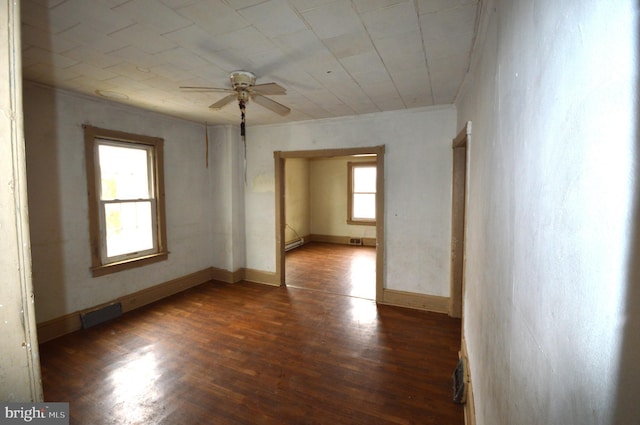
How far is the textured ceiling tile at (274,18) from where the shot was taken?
5.28 ft

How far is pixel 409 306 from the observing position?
12.5ft

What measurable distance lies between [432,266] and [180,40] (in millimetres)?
3546

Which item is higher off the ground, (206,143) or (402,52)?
(402,52)

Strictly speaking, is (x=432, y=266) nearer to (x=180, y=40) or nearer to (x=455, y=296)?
(x=455, y=296)

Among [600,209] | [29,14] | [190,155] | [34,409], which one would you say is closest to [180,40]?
[29,14]

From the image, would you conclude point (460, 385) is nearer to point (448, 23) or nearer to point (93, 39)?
point (448, 23)

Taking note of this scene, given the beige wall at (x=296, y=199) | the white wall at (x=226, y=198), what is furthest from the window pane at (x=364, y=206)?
the white wall at (x=226, y=198)

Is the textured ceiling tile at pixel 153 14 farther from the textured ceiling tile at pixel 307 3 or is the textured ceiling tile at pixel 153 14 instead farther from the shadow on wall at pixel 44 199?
the shadow on wall at pixel 44 199

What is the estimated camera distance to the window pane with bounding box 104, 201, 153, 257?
3609 mm

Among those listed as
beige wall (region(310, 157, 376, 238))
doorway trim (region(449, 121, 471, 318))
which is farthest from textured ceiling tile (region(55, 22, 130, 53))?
beige wall (region(310, 157, 376, 238))

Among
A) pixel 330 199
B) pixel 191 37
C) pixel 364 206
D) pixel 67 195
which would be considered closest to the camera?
pixel 191 37

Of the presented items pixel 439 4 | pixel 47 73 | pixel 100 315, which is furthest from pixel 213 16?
pixel 100 315

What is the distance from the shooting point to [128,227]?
12.6ft

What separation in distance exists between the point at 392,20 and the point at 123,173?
3721 millimetres
